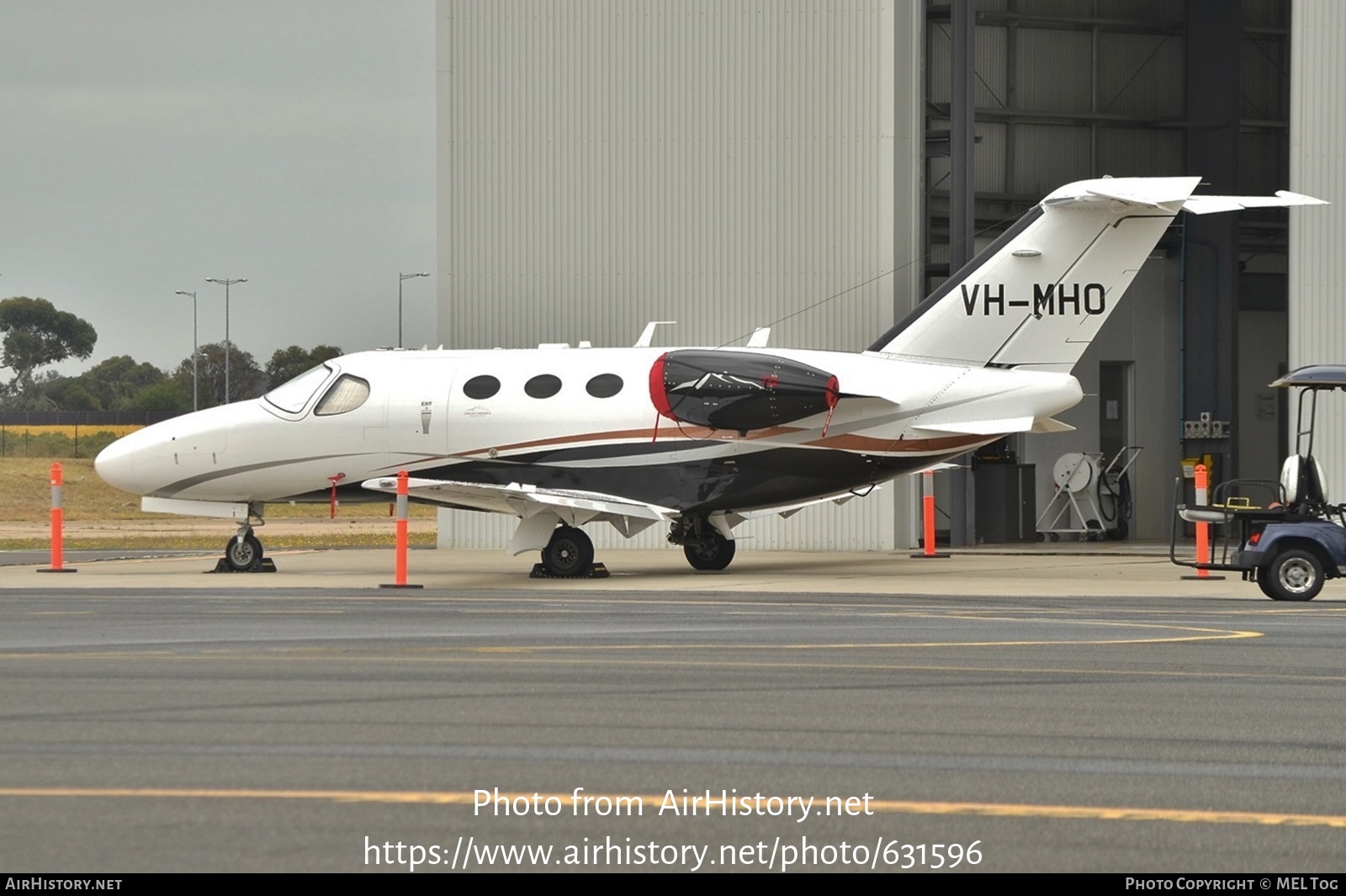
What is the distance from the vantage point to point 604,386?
75.8ft

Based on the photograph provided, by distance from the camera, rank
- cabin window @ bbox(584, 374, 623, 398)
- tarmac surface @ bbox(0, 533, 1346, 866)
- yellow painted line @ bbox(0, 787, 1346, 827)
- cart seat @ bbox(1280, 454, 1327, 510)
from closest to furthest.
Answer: tarmac surface @ bbox(0, 533, 1346, 866) < yellow painted line @ bbox(0, 787, 1346, 827) < cart seat @ bbox(1280, 454, 1327, 510) < cabin window @ bbox(584, 374, 623, 398)

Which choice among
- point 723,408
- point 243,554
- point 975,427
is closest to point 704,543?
point 723,408

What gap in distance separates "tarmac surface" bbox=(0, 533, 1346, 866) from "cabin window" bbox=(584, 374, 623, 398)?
645cm

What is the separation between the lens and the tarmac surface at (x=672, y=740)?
240 inches

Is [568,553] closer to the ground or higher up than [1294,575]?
closer to the ground

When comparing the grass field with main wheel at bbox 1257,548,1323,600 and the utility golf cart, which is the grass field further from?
main wheel at bbox 1257,548,1323,600

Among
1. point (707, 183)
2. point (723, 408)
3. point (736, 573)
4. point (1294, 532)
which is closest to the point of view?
point (1294, 532)

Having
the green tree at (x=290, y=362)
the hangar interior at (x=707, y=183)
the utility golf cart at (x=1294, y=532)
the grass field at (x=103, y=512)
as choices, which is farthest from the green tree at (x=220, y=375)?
the utility golf cart at (x=1294, y=532)

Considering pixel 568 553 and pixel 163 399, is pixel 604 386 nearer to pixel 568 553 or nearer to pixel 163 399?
pixel 568 553

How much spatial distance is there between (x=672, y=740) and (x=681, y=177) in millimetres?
23001

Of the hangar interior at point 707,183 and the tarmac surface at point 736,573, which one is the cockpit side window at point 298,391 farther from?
the hangar interior at point 707,183

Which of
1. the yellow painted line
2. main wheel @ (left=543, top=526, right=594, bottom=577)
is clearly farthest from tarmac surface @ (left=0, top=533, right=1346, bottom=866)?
main wheel @ (left=543, top=526, right=594, bottom=577)

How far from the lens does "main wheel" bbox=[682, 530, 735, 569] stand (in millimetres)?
24953
